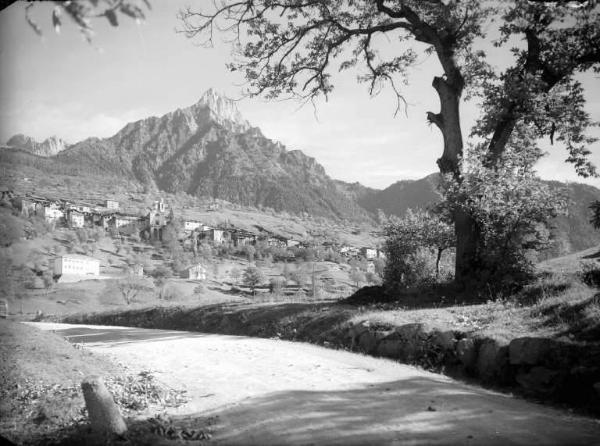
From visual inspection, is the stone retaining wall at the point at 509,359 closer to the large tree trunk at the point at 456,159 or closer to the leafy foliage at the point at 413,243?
→ the large tree trunk at the point at 456,159

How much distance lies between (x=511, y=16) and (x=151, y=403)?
14.1 metres

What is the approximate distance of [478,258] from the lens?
14.3 meters

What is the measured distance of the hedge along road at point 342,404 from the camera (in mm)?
5016

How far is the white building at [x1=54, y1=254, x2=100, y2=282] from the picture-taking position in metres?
93.2

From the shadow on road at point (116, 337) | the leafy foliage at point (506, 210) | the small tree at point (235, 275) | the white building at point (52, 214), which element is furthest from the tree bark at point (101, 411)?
the white building at point (52, 214)

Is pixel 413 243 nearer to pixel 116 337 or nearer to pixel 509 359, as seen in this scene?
pixel 116 337

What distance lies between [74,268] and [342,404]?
103 meters

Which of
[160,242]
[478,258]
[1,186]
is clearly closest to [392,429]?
[1,186]

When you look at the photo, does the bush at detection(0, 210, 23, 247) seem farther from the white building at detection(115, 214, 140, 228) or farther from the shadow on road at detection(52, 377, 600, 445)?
the white building at detection(115, 214, 140, 228)

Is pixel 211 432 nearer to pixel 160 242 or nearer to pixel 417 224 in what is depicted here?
pixel 417 224

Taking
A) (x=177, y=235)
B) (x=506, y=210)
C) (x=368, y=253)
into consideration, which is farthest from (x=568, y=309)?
(x=368, y=253)

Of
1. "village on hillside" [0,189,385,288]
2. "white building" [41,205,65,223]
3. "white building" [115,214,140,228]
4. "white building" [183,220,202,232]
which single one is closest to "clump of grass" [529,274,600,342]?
"village on hillside" [0,189,385,288]

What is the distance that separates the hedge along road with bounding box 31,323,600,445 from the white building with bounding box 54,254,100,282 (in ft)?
307

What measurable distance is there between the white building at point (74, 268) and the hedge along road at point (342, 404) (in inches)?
3686
